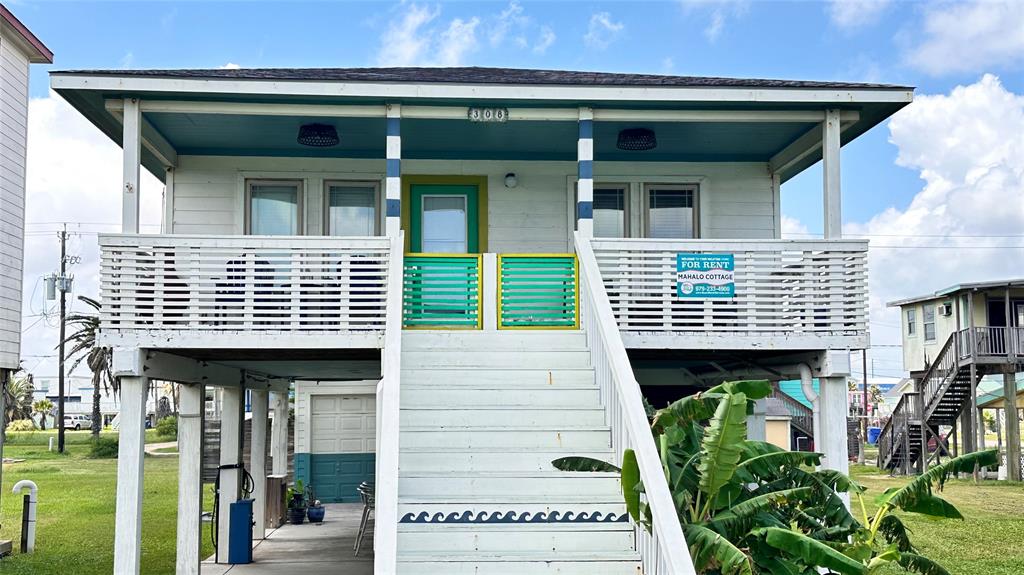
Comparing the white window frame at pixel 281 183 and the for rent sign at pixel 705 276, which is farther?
the white window frame at pixel 281 183

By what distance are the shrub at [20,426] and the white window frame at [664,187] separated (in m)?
60.8

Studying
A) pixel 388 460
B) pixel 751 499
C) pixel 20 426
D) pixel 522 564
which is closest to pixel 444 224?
pixel 522 564

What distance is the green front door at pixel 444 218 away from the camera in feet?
44.4

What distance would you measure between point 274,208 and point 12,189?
14.4 feet

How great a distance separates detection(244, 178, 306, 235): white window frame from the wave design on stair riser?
647 cm

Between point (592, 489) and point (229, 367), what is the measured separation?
748 cm

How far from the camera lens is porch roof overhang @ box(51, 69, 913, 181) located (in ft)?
35.7

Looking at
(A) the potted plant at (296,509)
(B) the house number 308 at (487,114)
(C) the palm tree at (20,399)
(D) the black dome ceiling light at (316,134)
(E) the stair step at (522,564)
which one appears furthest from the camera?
(C) the palm tree at (20,399)

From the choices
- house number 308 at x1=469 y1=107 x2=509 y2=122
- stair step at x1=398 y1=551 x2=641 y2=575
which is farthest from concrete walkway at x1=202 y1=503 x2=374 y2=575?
stair step at x1=398 y1=551 x2=641 y2=575

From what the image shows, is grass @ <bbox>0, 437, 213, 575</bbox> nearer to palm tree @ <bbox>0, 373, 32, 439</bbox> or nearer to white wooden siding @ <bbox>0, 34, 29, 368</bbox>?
white wooden siding @ <bbox>0, 34, 29, 368</bbox>

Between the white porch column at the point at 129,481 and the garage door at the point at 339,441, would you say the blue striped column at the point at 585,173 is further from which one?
the garage door at the point at 339,441

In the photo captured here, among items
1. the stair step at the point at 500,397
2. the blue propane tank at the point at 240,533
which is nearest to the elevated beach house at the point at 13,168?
the blue propane tank at the point at 240,533

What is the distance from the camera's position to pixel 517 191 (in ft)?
44.6

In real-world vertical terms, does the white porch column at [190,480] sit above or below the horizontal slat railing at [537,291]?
below
